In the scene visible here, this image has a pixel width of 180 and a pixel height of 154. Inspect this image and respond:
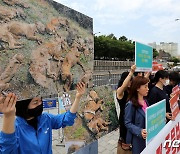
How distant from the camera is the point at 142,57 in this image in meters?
3.34

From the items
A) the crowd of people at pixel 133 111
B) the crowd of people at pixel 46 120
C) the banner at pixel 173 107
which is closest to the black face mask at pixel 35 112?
the crowd of people at pixel 46 120

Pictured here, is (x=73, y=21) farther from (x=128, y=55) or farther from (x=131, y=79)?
(x=128, y=55)

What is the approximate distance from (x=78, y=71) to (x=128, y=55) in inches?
1822

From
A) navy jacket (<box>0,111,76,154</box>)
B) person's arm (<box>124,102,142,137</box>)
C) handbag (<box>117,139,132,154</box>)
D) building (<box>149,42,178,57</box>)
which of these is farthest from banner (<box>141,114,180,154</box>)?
building (<box>149,42,178,57</box>)

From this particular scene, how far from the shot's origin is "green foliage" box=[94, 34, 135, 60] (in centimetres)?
4044

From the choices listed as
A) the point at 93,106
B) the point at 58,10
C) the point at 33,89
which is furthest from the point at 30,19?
the point at 93,106

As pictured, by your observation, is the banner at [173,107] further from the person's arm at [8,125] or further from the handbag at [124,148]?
the person's arm at [8,125]

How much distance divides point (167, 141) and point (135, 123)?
0.47m

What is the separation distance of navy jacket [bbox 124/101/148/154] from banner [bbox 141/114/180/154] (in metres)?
0.21

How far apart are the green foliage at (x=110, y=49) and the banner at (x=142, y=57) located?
114 feet

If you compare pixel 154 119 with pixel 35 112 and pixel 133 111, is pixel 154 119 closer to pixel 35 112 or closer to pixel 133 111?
pixel 133 111

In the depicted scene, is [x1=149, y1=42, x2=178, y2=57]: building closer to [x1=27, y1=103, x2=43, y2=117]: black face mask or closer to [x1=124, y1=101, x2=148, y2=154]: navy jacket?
[x1=124, y1=101, x2=148, y2=154]: navy jacket

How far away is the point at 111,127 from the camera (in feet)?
11.0

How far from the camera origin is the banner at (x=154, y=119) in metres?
2.22
